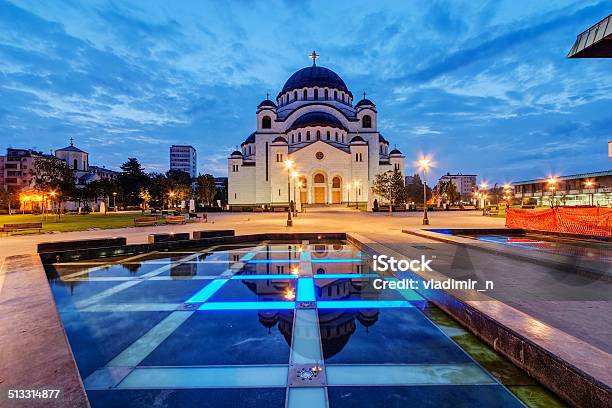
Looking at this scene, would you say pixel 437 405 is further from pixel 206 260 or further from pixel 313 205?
pixel 313 205

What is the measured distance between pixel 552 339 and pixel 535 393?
0.54 m

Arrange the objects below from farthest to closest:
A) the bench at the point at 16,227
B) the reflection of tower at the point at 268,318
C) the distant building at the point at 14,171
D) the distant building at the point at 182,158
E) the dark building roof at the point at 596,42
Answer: the distant building at the point at 182,158
the distant building at the point at 14,171
the bench at the point at 16,227
the dark building roof at the point at 596,42
the reflection of tower at the point at 268,318

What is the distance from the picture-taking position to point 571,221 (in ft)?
48.2

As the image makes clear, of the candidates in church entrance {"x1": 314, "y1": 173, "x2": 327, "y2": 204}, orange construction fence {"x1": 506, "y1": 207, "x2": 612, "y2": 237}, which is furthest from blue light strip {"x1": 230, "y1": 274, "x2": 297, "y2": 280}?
church entrance {"x1": 314, "y1": 173, "x2": 327, "y2": 204}

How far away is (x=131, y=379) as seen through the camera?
9.98 ft

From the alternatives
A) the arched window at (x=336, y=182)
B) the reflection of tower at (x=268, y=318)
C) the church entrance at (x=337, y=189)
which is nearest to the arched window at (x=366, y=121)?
the arched window at (x=336, y=182)

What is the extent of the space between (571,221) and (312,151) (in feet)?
151

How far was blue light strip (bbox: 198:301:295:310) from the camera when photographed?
16.6 ft

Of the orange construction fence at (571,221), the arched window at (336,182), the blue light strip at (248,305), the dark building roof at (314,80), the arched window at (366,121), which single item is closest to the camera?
the blue light strip at (248,305)

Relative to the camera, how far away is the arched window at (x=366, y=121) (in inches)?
2628

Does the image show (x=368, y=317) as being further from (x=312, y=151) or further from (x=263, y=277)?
(x=312, y=151)

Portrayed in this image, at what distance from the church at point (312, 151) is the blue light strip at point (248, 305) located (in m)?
49.7
